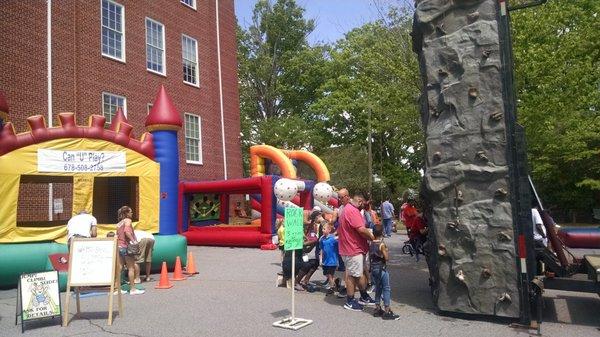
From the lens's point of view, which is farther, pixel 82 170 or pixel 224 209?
pixel 224 209

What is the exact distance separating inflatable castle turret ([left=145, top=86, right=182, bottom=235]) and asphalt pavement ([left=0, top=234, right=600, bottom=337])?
2.38 meters

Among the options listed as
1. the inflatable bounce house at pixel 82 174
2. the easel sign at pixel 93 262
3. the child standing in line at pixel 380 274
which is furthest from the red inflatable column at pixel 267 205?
the child standing in line at pixel 380 274

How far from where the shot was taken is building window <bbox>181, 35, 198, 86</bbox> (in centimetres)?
2222

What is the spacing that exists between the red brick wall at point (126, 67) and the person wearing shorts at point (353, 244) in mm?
12185

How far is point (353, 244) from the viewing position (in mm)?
7254

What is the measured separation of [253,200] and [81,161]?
10.9m

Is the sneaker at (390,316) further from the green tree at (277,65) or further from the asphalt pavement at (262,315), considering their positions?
the green tree at (277,65)

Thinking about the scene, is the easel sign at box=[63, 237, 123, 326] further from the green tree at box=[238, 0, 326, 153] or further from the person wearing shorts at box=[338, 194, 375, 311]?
the green tree at box=[238, 0, 326, 153]

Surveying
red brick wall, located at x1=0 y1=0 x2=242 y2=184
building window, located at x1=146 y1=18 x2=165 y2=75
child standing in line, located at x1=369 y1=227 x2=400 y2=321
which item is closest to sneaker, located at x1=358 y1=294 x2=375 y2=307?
child standing in line, located at x1=369 y1=227 x2=400 y2=321

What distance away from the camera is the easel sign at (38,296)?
6668 mm

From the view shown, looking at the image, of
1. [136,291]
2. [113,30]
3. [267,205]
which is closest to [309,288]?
[136,291]

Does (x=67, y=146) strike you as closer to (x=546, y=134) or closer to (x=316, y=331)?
(x=316, y=331)

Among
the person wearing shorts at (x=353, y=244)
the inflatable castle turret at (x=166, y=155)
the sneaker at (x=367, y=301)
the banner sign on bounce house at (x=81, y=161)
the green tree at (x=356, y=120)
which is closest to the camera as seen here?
the person wearing shorts at (x=353, y=244)

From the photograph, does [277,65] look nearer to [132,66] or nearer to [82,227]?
[132,66]
